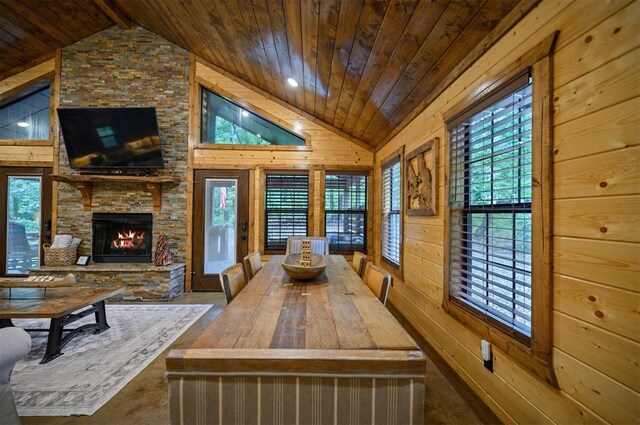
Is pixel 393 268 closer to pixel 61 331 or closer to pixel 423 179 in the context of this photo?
pixel 423 179

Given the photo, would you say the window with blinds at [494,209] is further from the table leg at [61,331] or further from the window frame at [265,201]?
the table leg at [61,331]

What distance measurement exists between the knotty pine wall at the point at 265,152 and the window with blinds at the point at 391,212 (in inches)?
29.9

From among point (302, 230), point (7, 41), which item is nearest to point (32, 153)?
point (7, 41)

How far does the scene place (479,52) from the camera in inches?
70.3

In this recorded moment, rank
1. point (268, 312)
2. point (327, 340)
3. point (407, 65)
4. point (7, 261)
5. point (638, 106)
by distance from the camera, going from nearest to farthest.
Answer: point (638, 106) < point (327, 340) < point (268, 312) < point (407, 65) < point (7, 261)

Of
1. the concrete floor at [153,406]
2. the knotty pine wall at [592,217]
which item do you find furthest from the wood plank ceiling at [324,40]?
the concrete floor at [153,406]

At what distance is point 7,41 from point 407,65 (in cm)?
580

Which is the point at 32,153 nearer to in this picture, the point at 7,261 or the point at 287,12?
the point at 7,261

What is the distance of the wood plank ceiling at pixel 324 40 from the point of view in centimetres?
176

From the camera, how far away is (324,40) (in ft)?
7.85

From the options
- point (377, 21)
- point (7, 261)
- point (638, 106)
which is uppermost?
point (377, 21)

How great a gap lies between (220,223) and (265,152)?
1419mm

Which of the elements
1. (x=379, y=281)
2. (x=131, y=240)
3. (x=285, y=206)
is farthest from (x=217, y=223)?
(x=379, y=281)

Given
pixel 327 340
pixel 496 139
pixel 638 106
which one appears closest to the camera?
pixel 638 106
